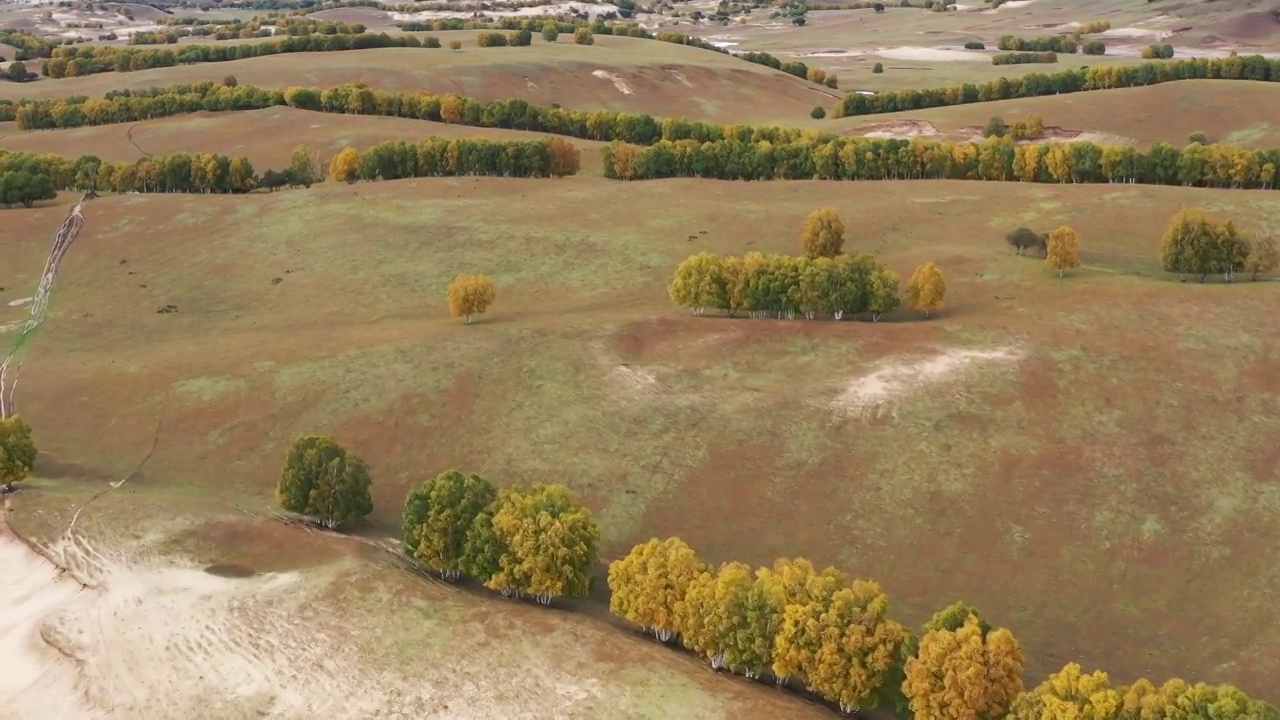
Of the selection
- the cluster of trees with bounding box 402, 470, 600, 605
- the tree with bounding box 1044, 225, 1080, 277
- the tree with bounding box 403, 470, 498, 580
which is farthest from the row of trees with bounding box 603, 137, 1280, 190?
the tree with bounding box 403, 470, 498, 580

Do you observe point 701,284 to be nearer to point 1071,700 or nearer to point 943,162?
point 1071,700

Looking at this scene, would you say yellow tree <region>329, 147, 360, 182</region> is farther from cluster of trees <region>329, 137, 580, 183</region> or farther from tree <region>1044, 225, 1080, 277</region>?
tree <region>1044, 225, 1080, 277</region>

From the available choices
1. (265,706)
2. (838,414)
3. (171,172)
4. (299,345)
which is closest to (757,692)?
(265,706)

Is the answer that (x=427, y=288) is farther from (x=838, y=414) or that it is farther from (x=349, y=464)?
(x=838, y=414)

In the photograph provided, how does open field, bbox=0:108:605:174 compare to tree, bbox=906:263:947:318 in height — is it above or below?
above

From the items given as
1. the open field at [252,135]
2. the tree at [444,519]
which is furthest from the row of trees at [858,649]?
the open field at [252,135]

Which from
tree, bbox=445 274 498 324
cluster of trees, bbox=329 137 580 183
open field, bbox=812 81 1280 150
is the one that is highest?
open field, bbox=812 81 1280 150
